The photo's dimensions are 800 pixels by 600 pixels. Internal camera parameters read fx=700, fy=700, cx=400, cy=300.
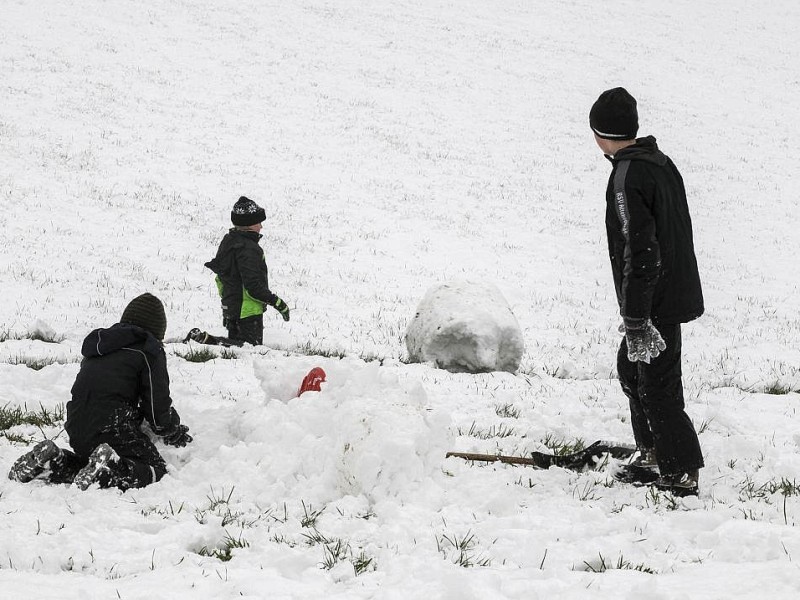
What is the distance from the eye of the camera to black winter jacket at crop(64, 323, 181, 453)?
4.73 m

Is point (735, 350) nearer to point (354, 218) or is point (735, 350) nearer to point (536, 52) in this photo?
point (354, 218)

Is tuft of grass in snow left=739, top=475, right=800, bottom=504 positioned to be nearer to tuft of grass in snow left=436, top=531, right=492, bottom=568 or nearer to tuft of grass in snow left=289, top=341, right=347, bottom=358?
tuft of grass in snow left=436, top=531, right=492, bottom=568

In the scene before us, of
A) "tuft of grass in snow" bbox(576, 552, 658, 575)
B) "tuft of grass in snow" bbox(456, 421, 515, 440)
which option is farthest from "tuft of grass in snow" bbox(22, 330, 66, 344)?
"tuft of grass in snow" bbox(576, 552, 658, 575)

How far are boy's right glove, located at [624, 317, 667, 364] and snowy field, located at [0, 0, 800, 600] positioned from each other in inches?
35.1

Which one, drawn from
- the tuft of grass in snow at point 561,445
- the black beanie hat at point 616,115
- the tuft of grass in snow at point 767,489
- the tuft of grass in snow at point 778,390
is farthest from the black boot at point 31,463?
the tuft of grass in snow at point 778,390

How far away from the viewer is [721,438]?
18.4ft

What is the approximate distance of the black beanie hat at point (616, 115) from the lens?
4.52 meters

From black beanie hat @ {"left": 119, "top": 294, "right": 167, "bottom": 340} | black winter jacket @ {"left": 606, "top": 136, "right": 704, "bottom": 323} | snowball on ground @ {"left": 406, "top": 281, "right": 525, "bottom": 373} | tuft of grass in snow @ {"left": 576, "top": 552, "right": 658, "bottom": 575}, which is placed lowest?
tuft of grass in snow @ {"left": 576, "top": 552, "right": 658, "bottom": 575}

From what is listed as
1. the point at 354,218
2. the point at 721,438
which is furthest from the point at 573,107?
the point at 721,438

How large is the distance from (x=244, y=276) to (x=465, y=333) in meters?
2.98

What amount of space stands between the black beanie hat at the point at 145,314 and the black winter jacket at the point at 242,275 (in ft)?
12.6

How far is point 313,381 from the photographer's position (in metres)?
5.42

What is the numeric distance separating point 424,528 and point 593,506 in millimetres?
1117

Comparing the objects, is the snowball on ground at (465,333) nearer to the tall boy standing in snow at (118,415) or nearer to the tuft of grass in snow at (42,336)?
the tall boy standing in snow at (118,415)
